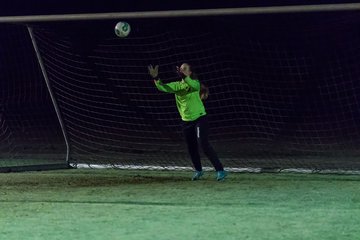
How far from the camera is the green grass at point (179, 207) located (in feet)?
23.7

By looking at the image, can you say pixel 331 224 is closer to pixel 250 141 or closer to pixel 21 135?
pixel 250 141

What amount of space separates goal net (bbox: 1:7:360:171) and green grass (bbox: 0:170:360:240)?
12.9 feet

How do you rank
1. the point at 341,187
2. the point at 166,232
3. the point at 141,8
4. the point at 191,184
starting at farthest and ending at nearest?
the point at 141,8, the point at 191,184, the point at 341,187, the point at 166,232

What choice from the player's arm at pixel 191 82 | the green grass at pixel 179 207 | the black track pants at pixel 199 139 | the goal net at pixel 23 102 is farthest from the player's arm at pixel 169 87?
the goal net at pixel 23 102

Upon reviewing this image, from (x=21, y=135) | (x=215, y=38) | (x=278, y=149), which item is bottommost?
(x=278, y=149)

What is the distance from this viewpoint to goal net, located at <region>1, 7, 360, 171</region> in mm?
16406

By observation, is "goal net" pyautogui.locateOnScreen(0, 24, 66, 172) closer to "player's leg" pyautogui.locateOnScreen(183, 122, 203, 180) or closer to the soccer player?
"player's leg" pyautogui.locateOnScreen(183, 122, 203, 180)

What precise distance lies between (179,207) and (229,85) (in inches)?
315

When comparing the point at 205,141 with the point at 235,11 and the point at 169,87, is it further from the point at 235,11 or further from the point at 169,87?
the point at 235,11

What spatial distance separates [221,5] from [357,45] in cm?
291

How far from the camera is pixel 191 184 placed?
11.4 metres

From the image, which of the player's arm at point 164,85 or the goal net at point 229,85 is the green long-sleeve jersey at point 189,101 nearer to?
the player's arm at point 164,85

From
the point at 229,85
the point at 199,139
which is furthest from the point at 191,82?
the point at 229,85

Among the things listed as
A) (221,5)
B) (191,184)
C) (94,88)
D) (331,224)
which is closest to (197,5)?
(221,5)
